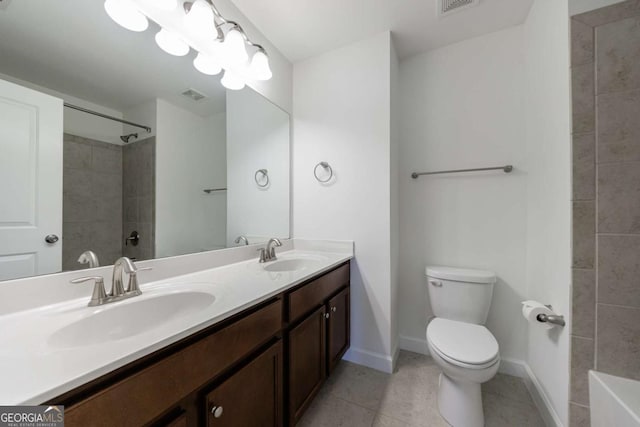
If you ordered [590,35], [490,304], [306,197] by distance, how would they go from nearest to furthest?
[590,35] < [490,304] < [306,197]

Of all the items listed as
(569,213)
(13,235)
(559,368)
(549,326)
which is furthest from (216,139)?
(559,368)

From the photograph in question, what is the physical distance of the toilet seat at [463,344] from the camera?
3.64 ft

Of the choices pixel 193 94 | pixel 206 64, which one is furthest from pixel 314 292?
pixel 206 64

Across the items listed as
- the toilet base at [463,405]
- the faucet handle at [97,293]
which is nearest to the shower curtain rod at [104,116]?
the faucet handle at [97,293]

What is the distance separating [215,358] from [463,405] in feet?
4.18

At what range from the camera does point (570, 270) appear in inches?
40.1

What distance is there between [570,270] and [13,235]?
6.88 ft

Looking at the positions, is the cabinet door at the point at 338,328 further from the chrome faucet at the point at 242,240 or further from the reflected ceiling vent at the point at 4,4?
the reflected ceiling vent at the point at 4,4

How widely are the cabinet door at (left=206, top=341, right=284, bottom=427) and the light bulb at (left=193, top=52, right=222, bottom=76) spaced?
1.47m

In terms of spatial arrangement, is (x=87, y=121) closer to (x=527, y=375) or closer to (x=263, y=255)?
(x=263, y=255)

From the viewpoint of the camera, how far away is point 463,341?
4.12 feet

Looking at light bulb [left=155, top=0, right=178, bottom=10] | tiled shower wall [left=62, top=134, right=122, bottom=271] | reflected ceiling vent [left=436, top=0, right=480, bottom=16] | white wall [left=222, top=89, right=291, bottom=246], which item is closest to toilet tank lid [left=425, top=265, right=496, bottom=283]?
white wall [left=222, top=89, right=291, bottom=246]

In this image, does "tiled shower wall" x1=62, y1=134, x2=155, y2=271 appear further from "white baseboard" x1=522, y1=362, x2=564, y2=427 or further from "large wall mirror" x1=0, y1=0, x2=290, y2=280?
"white baseboard" x1=522, y1=362, x2=564, y2=427

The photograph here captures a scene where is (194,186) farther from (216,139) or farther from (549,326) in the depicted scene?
(549,326)
